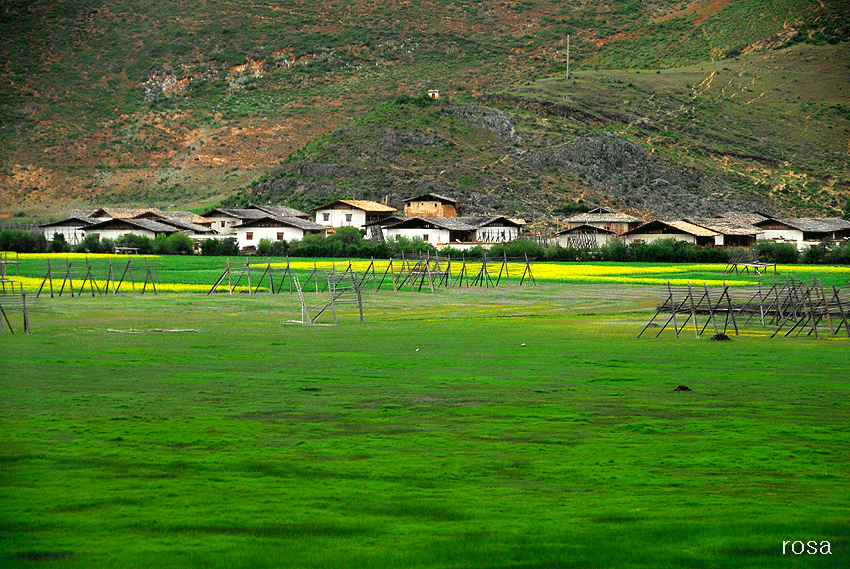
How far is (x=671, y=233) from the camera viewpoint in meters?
97.2

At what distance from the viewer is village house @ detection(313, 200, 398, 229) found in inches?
4412

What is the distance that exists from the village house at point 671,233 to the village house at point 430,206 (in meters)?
22.7

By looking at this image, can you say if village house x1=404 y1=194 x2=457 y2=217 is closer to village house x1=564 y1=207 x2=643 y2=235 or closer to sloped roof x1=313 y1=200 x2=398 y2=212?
sloped roof x1=313 y1=200 x2=398 y2=212

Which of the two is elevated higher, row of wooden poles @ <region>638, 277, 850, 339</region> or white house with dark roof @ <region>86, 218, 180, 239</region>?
white house with dark roof @ <region>86, 218, 180, 239</region>

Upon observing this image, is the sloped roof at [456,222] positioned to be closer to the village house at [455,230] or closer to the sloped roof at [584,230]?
the village house at [455,230]

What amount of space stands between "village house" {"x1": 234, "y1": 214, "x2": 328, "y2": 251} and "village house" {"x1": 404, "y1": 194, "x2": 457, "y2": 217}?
39.8 ft

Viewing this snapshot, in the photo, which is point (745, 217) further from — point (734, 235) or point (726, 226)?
point (734, 235)

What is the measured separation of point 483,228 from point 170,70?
9897 cm

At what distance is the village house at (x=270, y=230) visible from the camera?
105025 millimetres

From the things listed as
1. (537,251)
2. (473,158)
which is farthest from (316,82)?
(537,251)

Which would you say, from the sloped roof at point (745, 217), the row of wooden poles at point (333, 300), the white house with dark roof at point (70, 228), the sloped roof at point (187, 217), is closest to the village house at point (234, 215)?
the sloped roof at point (187, 217)

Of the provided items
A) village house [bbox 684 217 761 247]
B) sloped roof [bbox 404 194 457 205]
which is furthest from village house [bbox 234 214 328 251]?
village house [bbox 684 217 761 247]

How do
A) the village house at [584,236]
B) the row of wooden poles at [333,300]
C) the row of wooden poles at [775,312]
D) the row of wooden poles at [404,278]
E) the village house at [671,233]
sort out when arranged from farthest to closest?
the village house at [584,236] < the village house at [671,233] < the row of wooden poles at [404,278] < the row of wooden poles at [333,300] < the row of wooden poles at [775,312]

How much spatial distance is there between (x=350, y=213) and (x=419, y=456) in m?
101
